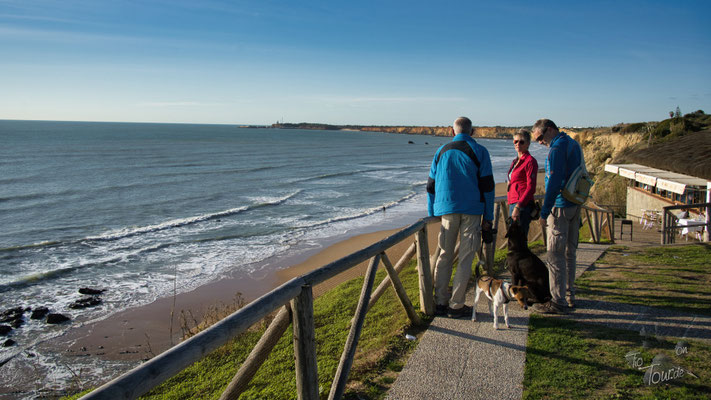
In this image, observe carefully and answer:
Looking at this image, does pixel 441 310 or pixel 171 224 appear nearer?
pixel 441 310

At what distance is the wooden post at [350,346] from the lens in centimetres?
323

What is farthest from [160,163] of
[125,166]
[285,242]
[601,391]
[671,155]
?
[601,391]

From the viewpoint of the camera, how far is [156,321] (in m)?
8.87

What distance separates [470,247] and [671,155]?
10.6 meters

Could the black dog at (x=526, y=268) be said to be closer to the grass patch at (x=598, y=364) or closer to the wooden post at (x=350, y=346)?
the grass patch at (x=598, y=364)

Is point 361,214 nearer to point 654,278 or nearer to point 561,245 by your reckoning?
point 654,278

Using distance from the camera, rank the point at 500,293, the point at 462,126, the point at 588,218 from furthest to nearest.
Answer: the point at 588,218
the point at 462,126
the point at 500,293

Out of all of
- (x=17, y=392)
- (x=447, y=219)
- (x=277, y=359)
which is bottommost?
(x=17, y=392)

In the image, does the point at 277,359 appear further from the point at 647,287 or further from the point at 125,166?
the point at 125,166

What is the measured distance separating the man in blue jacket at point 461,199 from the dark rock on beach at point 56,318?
808cm

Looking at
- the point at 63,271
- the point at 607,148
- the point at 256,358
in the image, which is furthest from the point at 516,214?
the point at 607,148

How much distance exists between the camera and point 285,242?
15.3 m

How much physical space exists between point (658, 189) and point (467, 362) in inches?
557

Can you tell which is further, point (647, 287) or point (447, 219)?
point (647, 287)
